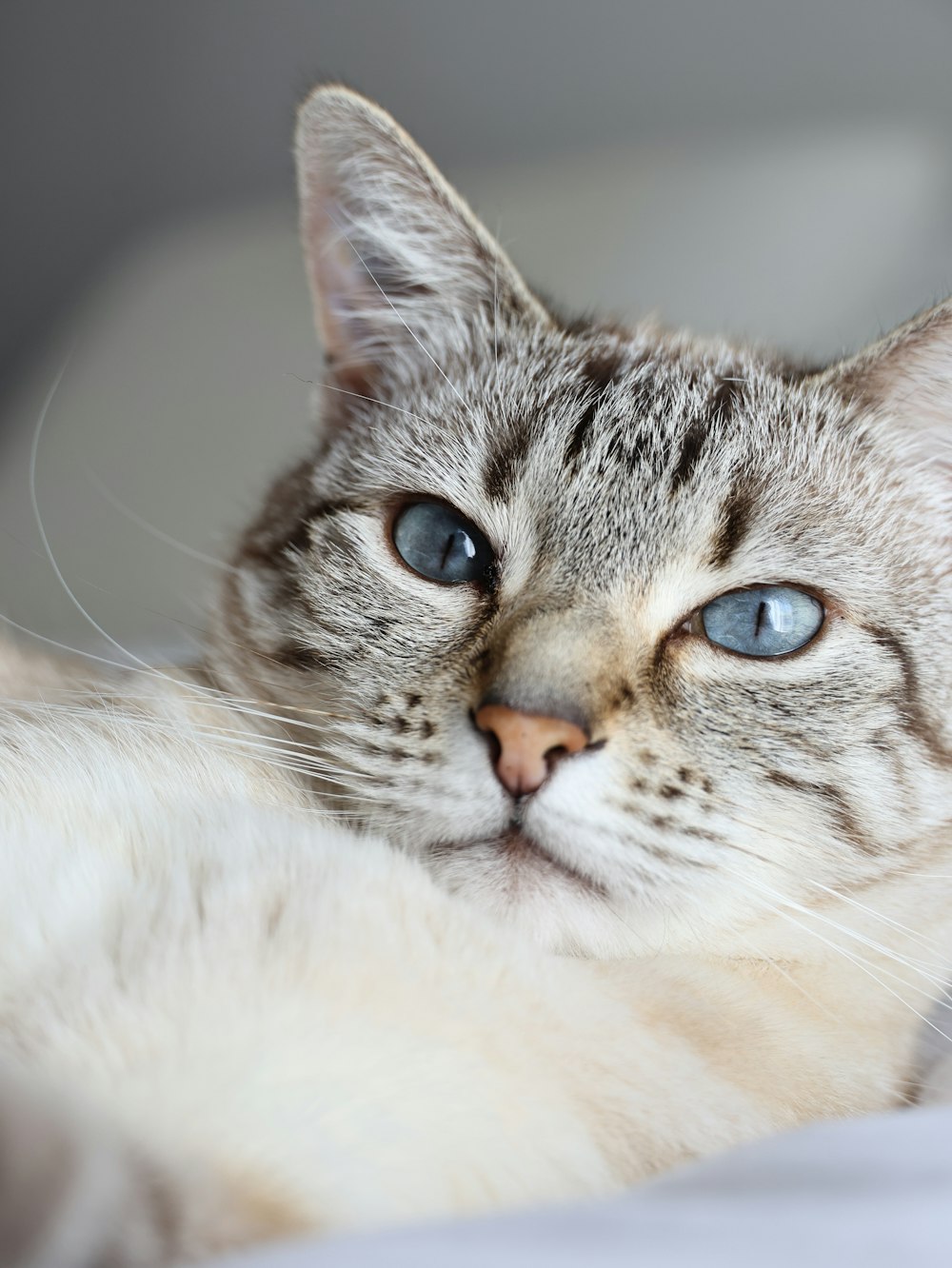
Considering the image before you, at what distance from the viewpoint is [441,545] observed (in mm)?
1323

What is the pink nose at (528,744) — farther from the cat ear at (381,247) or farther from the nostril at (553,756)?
the cat ear at (381,247)

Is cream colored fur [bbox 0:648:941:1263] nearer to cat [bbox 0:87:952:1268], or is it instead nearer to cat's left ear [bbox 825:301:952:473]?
cat [bbox 0:87:952:1268]

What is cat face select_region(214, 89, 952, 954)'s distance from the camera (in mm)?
1063

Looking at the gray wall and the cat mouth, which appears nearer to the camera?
the cat mouth

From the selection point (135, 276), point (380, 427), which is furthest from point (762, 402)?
point (135, 276)

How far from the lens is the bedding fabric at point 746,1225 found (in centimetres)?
55

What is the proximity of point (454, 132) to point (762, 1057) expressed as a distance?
9.34ft

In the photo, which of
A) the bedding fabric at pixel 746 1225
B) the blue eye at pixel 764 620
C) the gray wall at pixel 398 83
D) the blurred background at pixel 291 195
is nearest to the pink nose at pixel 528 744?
the blue eye at pixel 764 620

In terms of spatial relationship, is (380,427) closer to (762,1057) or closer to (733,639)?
(733,639)

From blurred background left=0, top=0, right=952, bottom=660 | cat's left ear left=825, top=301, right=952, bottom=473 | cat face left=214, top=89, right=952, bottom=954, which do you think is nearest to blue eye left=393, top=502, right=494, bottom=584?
cat face left=214, top=89, right=952, bottom=954

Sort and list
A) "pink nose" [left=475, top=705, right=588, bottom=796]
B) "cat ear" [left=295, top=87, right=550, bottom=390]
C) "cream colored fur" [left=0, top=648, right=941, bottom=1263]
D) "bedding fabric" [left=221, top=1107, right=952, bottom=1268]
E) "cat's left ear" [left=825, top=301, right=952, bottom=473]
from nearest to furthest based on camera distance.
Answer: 1. "bedding fabric" [left=221, top=1107, right=952, bottom=1268]
2. "cream colored fur" [left=0, top=648, right=941, bottom=1263]
3. "pink nose" [left=475, top=705, right=588, bottom=796]
4. "cat's left ear" [left=825, top=301, right=952, bottom=473]
5. "cat ear" [left=295, top=87, right=550, bottom=390]

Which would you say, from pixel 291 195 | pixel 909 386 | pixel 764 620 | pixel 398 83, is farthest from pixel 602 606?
pixel 291 195

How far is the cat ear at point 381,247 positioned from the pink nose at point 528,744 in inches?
28.5

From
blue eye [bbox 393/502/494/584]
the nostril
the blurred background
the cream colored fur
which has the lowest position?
the cream colored fur
